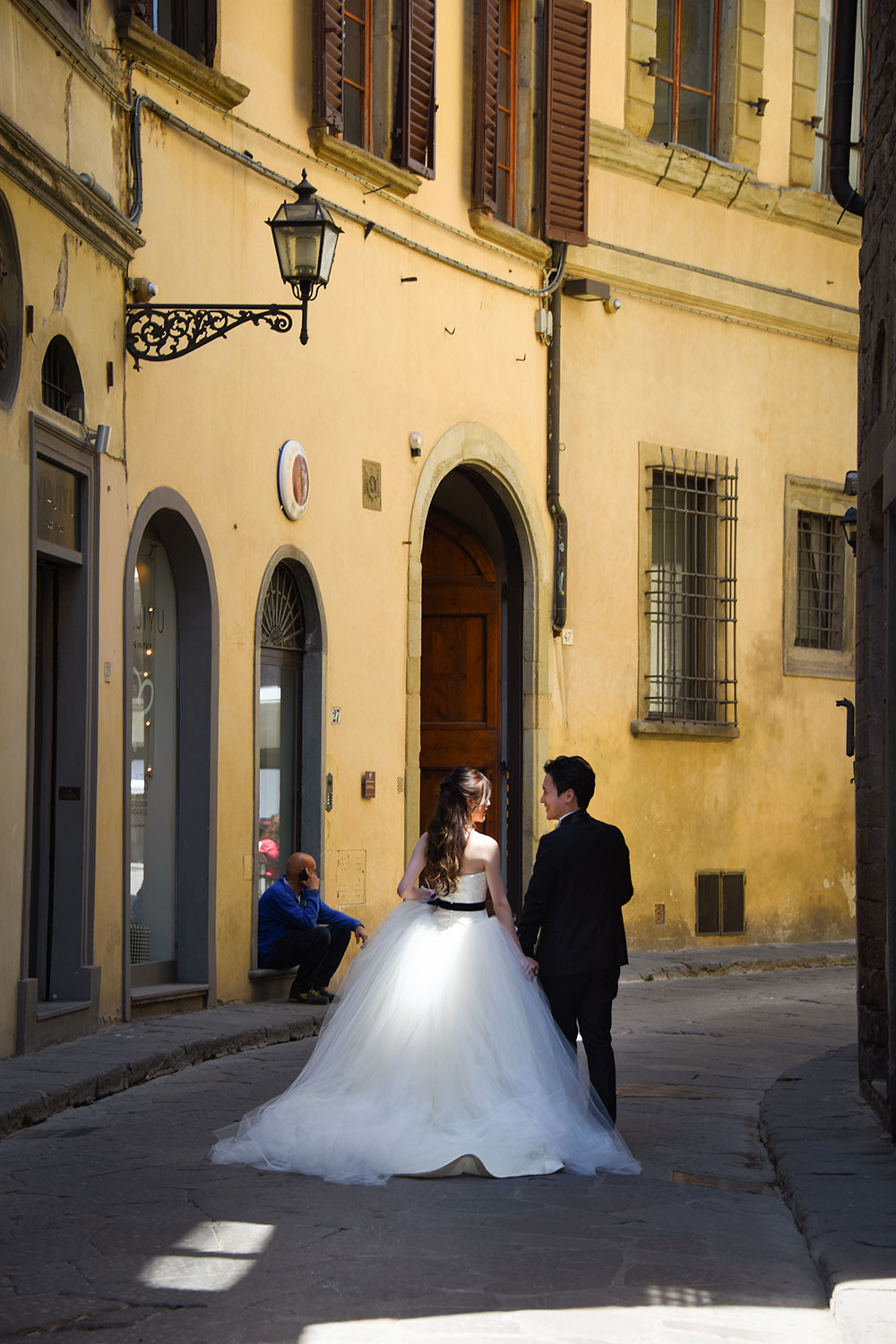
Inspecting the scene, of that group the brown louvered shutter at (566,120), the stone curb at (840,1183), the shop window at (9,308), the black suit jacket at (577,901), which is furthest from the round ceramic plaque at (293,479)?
the black suit jacket at (577,901)

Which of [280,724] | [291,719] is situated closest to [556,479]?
[291,719]

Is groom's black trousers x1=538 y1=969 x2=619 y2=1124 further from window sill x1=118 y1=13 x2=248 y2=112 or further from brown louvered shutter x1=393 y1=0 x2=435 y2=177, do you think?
brown louvered shutter x1=393 y1=0 x2=435 y2=177

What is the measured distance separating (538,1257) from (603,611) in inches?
468

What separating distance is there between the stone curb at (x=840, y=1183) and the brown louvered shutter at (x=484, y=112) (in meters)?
8.37

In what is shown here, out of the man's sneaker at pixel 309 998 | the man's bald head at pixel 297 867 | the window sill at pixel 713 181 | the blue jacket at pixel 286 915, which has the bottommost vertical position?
the man's sneaker at pixel 309 998

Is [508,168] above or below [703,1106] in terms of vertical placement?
above

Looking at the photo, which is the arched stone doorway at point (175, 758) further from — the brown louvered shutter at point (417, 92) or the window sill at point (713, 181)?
the window sill at point (713, 181)

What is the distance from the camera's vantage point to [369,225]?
14.3 m

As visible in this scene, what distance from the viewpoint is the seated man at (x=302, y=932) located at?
Answer: 42.0ft

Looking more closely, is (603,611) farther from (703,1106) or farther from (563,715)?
(703,1106)

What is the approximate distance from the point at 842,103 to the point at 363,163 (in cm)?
496

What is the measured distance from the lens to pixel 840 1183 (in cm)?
687

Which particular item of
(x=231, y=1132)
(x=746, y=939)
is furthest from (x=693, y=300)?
(x=231, y=1132)

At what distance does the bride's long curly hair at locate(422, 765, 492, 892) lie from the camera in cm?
797
